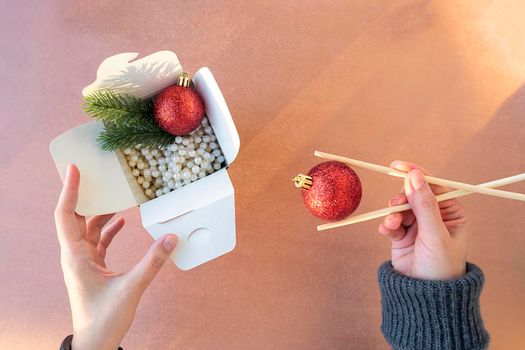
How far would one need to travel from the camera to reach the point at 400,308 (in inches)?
28.7

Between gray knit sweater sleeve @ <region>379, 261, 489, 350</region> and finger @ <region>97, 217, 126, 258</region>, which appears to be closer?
gray knit sweater sleeve @ <region>379, 261, 489, 350</region>

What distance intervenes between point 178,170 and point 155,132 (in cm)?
8

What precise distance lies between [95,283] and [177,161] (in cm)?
24

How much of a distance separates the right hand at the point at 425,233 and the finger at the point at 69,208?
20.1 inches

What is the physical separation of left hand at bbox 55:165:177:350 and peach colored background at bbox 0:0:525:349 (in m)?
0.26

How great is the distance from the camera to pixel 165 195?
0.72 m

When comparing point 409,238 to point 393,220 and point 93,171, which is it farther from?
point 93,171

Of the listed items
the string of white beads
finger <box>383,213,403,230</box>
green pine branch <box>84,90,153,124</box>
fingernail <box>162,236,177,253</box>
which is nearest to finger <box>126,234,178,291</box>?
fingernail <box>162,236,177,253</box>

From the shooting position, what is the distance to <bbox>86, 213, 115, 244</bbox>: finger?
810 mm

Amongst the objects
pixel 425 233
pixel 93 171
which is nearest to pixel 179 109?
pixel 93 171

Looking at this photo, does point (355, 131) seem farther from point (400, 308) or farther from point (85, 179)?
point (85, 179)

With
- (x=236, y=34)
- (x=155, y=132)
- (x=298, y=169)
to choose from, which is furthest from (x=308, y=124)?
(x=155, y=132)

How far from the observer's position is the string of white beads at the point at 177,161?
0.73 m

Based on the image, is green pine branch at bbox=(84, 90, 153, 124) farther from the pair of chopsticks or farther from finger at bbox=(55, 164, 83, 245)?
the pair of chopsticks
